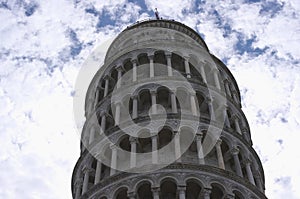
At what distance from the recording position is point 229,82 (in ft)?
104

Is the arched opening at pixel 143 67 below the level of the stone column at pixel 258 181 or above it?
above

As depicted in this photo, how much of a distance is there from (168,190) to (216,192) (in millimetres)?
2086

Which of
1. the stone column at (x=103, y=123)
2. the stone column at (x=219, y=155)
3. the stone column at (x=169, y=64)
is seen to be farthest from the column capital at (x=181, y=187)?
the stone column at (x=169, y=64)

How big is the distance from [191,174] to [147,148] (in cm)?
336

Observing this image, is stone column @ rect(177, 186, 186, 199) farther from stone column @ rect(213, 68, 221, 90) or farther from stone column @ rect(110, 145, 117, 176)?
stone column @ rect(213, 68, 221, 90)

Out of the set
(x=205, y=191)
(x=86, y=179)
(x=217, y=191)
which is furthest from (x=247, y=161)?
(x=86, y=179)

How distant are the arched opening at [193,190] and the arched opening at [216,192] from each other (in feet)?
1.99

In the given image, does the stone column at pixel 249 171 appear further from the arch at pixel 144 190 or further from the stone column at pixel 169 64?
the stone column at pixel 169 64

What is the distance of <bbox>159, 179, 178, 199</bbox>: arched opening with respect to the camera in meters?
21.3

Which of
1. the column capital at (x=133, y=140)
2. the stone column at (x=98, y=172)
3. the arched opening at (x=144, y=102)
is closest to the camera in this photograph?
the stone column at (x=98, y=172)

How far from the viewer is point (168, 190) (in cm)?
2162

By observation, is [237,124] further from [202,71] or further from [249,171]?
[202,71]

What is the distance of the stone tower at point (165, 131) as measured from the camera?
2162 centimetres

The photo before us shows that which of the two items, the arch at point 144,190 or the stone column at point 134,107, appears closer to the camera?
the arch at point 144,190
